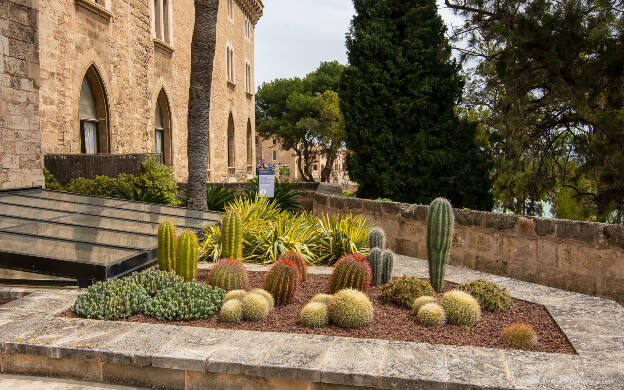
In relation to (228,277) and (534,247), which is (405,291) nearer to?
(228,277)

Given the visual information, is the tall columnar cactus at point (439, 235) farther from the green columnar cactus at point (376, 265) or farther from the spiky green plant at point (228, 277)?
the spiky green plant at point (228, 277)

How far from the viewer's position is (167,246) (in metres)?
5.29

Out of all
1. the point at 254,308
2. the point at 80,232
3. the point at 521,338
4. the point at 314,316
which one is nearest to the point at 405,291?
the point at 314,316

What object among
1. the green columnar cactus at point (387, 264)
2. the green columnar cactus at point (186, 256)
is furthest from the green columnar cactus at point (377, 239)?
the green columnar cactus at point (186, 256)

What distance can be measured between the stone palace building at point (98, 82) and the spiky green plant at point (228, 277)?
468cm

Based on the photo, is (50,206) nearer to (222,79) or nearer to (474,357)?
(474,357)

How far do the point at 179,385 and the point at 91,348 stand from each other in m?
0.72

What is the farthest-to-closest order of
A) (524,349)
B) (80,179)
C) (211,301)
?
(80,179) < (211,301) < (524,349)

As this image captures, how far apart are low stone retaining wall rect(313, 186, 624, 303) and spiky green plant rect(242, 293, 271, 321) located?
388 centimetres

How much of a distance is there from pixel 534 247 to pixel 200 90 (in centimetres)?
628

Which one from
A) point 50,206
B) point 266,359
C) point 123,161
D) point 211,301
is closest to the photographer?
point 266,359

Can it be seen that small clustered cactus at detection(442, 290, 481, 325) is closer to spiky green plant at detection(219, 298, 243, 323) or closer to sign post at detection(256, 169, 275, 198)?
spiky green plant at detection(219, 298, 243, 323)

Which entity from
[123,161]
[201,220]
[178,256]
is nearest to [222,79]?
[123,161]

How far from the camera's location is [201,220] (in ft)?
24.0
